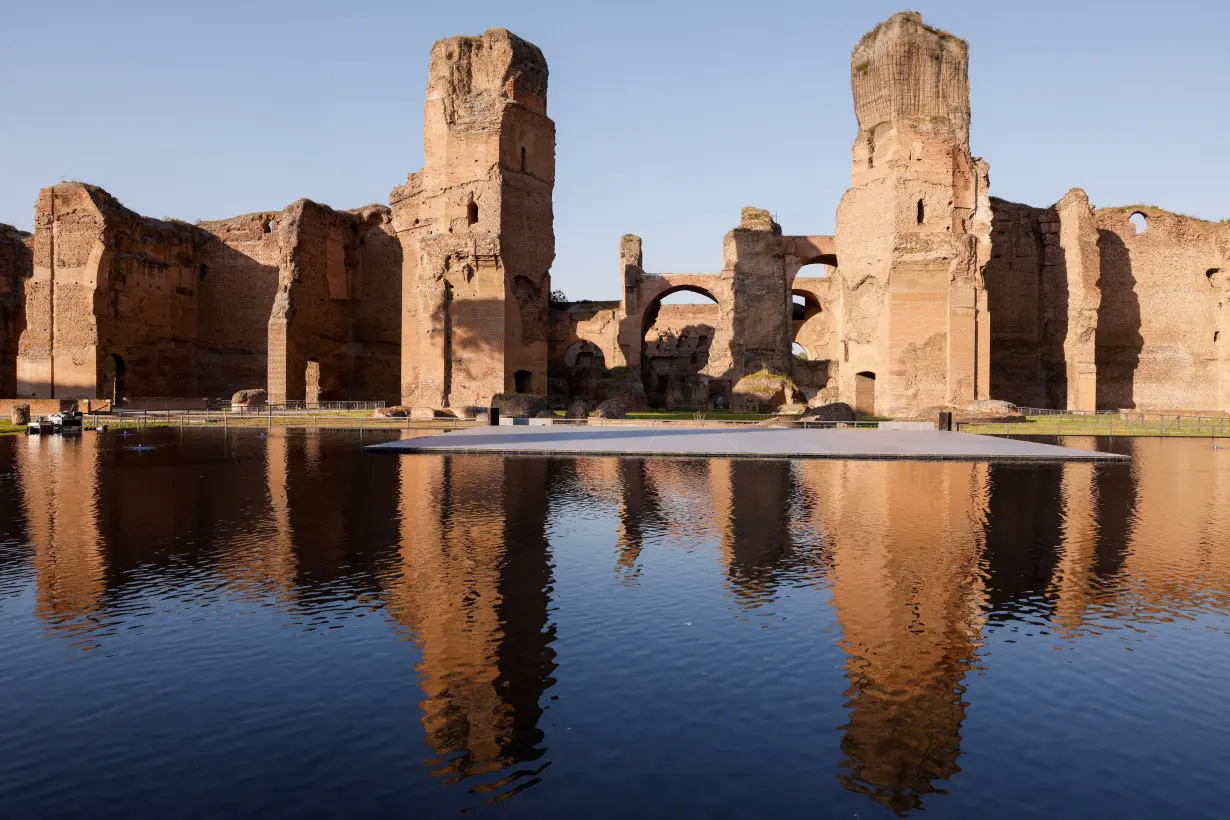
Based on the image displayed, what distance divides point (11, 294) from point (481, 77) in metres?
20.6

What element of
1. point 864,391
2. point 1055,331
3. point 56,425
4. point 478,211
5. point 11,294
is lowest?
point 56,425

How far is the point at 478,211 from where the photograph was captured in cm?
2527

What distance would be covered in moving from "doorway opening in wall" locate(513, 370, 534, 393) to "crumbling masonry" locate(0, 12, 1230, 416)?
0.05 metres

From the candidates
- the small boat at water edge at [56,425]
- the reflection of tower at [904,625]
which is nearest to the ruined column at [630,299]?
the small boat at water edge at [56,425]

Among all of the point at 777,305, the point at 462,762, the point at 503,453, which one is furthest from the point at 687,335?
the point at 462,762

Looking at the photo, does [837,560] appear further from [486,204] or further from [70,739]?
[486,204]

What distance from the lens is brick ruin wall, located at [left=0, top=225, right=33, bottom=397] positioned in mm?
31656

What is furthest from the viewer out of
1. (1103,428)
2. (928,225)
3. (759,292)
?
(759,292)

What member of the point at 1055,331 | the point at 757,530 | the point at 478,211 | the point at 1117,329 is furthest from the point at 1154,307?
the point at 757,530

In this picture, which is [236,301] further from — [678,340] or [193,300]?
[678,340]

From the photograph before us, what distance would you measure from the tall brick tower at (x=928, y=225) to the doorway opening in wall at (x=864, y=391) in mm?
1168

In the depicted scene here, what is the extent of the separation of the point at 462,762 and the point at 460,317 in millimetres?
23480

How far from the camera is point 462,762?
2.87 m

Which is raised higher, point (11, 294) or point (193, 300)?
point (11, 294)
